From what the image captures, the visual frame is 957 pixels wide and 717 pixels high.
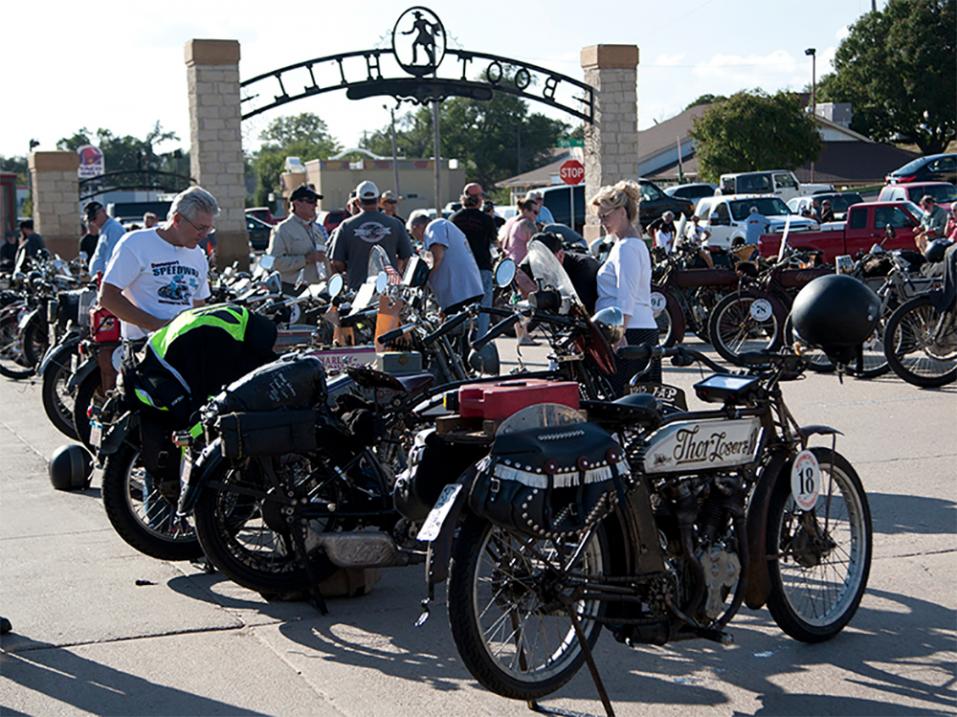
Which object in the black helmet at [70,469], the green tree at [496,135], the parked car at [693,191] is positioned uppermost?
the green tree at [496,135]

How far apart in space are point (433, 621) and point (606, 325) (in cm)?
147

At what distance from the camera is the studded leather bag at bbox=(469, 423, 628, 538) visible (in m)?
4.36

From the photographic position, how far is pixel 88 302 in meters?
11.3

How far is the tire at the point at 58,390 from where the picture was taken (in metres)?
11.3

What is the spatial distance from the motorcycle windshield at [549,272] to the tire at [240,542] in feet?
4.60

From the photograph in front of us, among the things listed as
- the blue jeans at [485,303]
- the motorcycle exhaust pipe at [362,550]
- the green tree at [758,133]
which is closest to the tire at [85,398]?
the blue jeans at [485,303]

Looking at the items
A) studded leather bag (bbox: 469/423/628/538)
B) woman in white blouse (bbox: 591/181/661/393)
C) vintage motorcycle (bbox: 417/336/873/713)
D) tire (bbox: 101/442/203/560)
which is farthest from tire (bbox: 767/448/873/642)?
tire (bbox: 101/442/203/560)

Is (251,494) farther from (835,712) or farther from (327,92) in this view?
(327,92)

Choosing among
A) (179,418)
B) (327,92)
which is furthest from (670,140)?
(179,418)

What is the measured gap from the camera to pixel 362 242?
1253cm

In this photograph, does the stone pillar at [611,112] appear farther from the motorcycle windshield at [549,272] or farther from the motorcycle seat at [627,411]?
the motorcycle seat at [627,411]

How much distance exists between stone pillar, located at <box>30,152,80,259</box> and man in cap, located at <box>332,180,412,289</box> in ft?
64.9

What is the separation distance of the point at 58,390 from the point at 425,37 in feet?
57.6

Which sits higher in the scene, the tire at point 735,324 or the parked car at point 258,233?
the parked car at point 258,233
